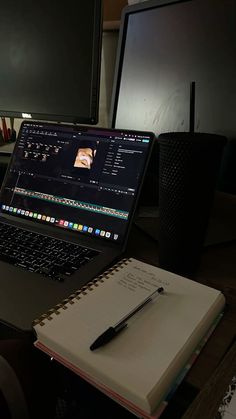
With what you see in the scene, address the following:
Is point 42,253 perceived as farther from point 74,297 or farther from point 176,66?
point 176,66

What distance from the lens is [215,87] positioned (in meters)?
0.70

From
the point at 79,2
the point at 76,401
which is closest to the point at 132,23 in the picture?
the point at 79,2

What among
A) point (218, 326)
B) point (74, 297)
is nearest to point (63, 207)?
point (74, 297)

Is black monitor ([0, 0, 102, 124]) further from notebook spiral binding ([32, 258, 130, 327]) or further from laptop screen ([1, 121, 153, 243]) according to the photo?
notebook spiral binding ([32, 258, 130, 327])

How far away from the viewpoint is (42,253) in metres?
0.65

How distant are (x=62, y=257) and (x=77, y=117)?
1.27 feet

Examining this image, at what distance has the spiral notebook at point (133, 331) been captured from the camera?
1.15ft

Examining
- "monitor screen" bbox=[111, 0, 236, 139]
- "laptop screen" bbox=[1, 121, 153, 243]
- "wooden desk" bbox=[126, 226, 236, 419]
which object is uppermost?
"monitor screen" bbox=[111, 0, 236, 139]

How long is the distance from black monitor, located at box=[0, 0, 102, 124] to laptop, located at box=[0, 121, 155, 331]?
0.08m

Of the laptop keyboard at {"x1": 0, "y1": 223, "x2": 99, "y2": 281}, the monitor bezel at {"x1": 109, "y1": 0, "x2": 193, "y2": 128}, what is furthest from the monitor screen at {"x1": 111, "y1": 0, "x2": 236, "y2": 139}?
the laptop keyboard at {"x1": 0, "y1": 223, "x2": 99, "y2": 281}

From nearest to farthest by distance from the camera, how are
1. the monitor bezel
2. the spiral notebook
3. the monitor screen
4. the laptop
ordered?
the spiral notebook → the laptop → the monitor screen → the monitor bezel

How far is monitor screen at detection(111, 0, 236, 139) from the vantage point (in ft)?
2.25

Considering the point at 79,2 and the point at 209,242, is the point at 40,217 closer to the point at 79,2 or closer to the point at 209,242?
the point at 209,242

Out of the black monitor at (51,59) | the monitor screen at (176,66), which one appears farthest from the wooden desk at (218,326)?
the black monitor at (51,59)
